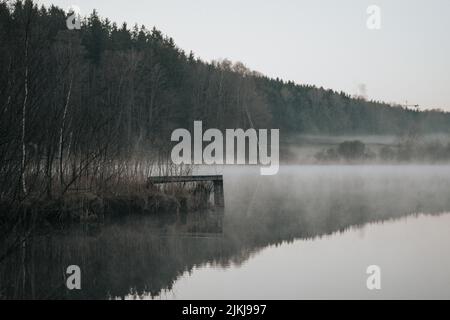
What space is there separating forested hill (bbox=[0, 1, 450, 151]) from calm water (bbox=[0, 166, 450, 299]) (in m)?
3.61

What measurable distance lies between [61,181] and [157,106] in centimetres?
3158

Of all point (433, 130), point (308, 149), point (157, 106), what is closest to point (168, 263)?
point (157, 106)

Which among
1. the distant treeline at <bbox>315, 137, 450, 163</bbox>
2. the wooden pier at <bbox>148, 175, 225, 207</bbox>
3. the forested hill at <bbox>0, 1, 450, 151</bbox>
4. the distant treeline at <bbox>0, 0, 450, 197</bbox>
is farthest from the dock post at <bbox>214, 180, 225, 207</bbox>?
the distant treeline at <bbox>315, 137, 450, 163</bbox>

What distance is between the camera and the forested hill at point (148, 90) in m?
19.7

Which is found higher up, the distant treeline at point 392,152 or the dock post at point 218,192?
the distant treeline at point 392,152

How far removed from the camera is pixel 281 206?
25.2 metres

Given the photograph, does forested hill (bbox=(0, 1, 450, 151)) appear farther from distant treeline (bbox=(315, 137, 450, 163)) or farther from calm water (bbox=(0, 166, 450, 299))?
distant treeline (bbox=(315, 137, 450, 163))

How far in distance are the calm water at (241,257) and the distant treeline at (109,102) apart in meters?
1.76

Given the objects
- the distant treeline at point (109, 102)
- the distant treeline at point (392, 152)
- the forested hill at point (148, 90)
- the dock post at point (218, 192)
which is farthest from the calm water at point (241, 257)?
the distant treeline at point (392, 152)

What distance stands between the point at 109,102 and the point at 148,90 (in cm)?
2673

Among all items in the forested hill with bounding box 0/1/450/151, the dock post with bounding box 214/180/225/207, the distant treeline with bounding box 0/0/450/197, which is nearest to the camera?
the distant treeline with bounding box 0/0/450/197

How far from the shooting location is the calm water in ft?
34.9

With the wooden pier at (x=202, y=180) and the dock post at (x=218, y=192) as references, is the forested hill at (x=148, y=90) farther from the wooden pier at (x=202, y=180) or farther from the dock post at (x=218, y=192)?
the dock post at (x=218, y=192)

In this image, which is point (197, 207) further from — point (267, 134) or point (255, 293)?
point (267, 134)
